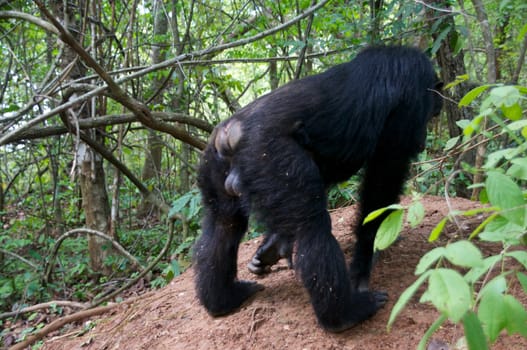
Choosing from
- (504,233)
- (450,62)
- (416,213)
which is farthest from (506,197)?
(450,62)

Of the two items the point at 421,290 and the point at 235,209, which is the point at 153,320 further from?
the point at 421,290

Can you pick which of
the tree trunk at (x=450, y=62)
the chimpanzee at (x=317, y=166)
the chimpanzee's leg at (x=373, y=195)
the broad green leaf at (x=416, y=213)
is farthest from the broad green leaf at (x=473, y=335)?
the tree trunk at (x=450, y=62)

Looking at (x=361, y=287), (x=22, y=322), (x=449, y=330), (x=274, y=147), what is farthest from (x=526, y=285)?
(x=22, y=322)

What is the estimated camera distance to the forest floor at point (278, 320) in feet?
9.32

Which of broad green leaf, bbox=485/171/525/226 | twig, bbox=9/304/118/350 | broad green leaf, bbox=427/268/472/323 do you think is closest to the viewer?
broad green leaf, bbox=427/268/472/323

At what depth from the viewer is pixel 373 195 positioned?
→ 355cm

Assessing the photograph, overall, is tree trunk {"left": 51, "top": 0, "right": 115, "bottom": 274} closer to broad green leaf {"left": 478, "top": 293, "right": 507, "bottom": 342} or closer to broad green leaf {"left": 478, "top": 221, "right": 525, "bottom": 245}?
broad green leaf {"left": 478, "top": 221, "right": 525, "bottom": 245}

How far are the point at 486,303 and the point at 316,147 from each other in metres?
1.91

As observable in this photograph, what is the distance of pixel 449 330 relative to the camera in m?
2.73

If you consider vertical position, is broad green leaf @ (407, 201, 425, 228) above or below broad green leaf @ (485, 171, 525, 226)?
above

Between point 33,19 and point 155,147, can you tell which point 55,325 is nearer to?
point 33,19

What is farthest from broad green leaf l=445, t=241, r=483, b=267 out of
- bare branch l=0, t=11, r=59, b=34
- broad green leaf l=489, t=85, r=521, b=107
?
bare branch l=0, t=11, r=59, b=34

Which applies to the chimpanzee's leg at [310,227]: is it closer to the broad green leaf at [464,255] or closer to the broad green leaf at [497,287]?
the broad green leaf at [497,287]

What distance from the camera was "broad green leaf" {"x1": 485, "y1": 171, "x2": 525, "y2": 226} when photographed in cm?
144
